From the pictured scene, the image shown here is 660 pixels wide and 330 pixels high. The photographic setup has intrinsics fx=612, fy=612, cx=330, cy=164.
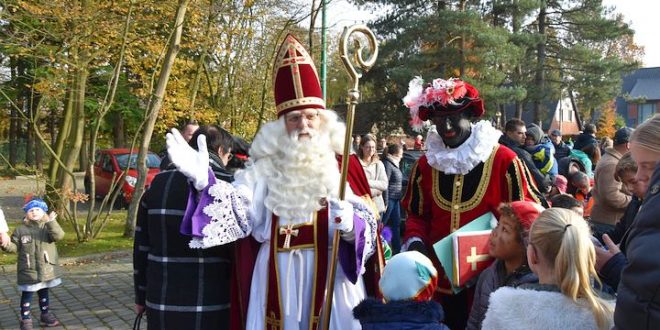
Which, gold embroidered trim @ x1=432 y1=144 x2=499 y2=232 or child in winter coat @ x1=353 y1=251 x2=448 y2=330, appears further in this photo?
gold embroidered trim @ x1=432 y1=144 x2=499 y2=232

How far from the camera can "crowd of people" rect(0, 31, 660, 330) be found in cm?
216

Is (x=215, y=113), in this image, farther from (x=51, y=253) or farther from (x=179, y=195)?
(x=179, y=195)

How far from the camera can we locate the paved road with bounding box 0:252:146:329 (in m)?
5.98

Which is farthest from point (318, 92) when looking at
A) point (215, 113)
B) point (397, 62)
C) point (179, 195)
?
point (397, 62)

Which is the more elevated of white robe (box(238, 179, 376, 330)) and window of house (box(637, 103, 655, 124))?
window of house (box(637, 103, 655, 124))

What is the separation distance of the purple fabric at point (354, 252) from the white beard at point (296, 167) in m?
0.21

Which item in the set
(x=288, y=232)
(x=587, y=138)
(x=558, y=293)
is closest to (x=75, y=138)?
(x=587, y=138)

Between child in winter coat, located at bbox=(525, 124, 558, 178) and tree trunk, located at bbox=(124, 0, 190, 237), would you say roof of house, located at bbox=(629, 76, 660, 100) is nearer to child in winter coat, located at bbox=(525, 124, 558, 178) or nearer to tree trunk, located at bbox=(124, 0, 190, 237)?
child in winter coat, located at bbox=(525, 124, 558, 178)

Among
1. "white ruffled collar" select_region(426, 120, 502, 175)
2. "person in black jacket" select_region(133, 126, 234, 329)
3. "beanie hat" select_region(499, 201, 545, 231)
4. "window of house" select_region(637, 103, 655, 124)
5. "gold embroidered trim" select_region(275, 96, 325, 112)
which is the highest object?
"window of house" select_region(637, 103, 655, 124)

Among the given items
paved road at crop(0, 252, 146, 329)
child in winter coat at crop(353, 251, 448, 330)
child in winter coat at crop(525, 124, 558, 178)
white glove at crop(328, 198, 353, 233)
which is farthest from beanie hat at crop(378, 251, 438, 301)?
child in winter coat at crop(525, 124, 558, 178)

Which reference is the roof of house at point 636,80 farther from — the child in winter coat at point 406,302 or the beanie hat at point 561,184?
the child in winter coat at point 406,302

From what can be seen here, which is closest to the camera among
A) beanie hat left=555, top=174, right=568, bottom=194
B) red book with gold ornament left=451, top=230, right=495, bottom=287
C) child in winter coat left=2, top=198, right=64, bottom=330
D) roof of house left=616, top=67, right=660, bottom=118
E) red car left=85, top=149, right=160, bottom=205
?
red book with gold ornament left=451, top=230, right=495, bottom=287

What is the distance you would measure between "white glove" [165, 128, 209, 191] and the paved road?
347cm

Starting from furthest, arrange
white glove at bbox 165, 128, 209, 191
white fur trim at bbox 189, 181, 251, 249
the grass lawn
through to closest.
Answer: the grass lawn < white fur trim at bbox 189, 181, 251, 249 < white glove at bbox 165, 128, 209, 191
